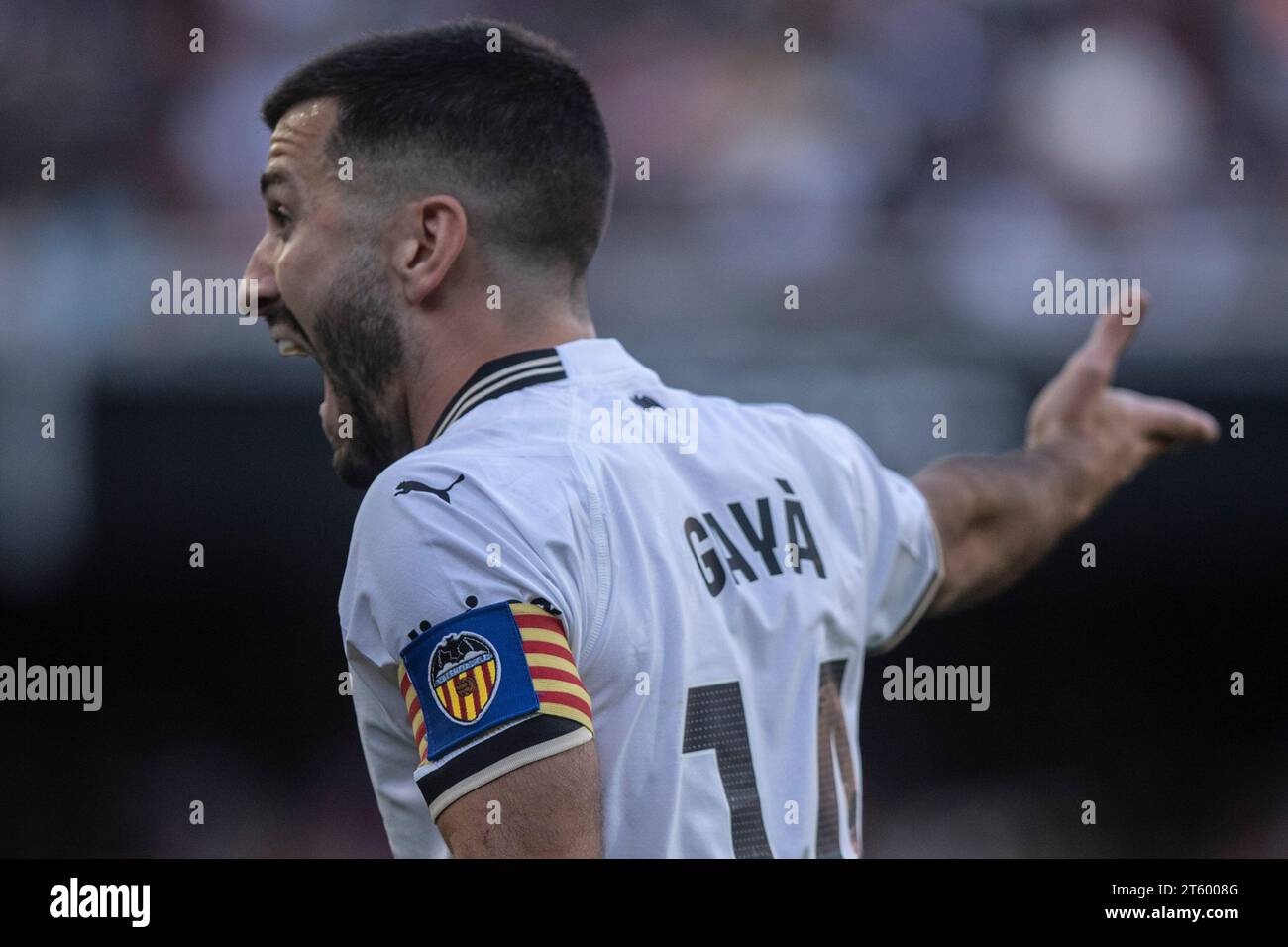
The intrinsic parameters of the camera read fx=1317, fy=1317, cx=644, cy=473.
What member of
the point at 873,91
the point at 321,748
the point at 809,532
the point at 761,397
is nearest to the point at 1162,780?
the point at 761,397

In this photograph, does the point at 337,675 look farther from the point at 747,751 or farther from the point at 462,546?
the point at 462,546

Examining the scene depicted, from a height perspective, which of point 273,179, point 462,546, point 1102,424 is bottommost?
point 462,546

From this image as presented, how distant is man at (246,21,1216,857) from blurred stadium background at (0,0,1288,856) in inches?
68.6

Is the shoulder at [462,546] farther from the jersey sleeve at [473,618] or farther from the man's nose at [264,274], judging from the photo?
the man's nose at [264,274]

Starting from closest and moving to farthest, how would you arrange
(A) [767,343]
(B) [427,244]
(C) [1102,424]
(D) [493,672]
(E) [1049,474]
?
(D) [493,672]
(B) [427,244]
(E) [1049,474]
(C) [1102,424]
(A) [767,343]

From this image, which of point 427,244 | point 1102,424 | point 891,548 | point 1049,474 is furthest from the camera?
point 1102,424

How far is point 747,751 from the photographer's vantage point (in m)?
1.59

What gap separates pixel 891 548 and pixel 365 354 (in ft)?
2.64

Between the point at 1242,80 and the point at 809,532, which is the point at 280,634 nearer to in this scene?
the point at 809,532

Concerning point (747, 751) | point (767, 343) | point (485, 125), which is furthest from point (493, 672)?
point (767, 343)

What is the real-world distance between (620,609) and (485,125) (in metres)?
0.70

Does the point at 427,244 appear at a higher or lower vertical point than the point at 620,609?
higher

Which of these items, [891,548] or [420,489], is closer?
[420,489]

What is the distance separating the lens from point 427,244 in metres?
1.71
